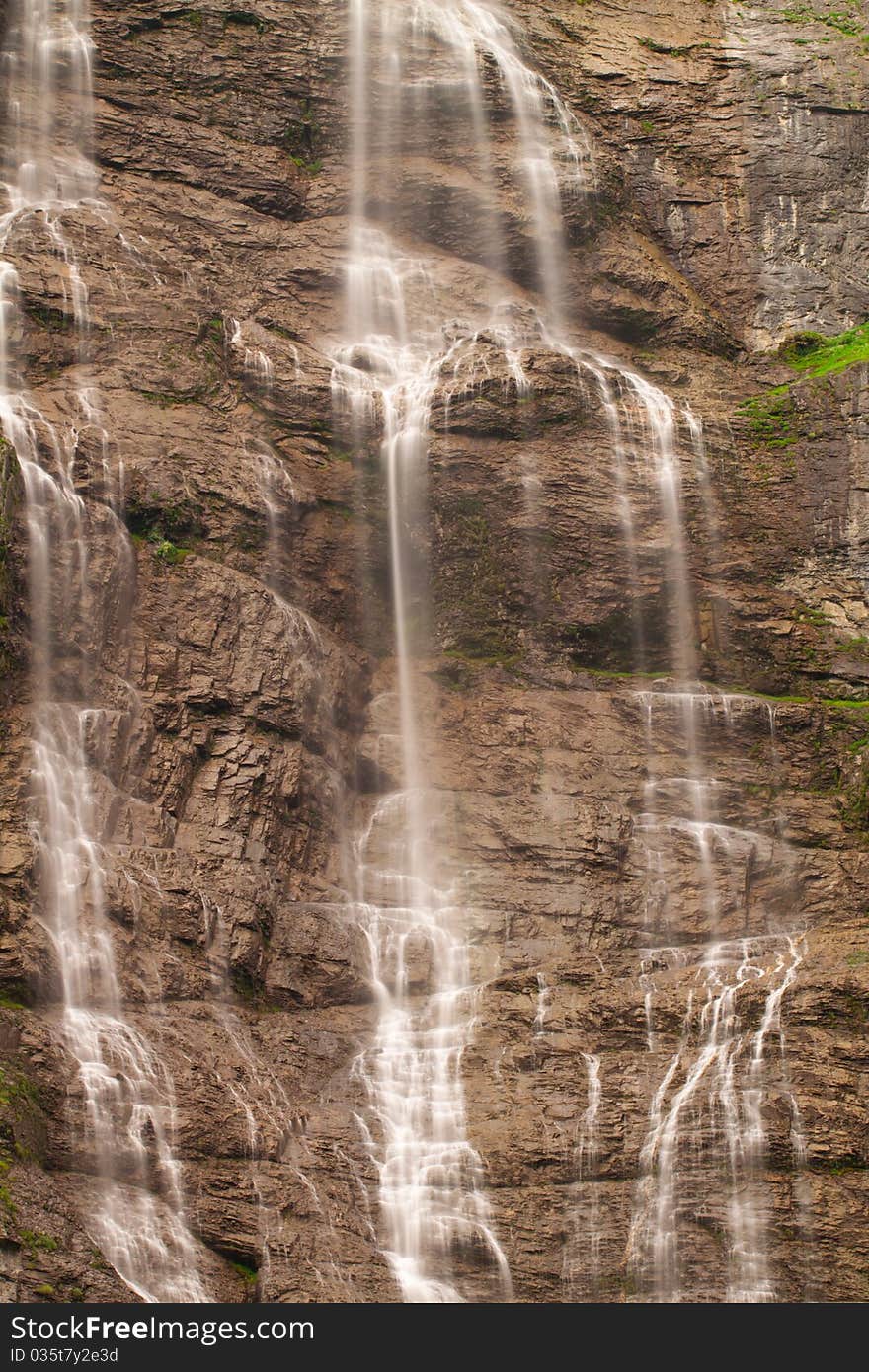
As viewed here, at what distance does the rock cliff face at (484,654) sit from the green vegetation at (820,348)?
180 millimetres

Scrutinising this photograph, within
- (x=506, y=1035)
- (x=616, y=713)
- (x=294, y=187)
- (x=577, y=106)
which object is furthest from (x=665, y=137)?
(x=506, y=1035)

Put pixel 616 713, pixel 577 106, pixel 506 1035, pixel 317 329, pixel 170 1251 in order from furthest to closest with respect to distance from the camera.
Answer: pixel 577 106, pixel 317 329, pixel 616 713, pixel 506 1035, pixel 170 1251

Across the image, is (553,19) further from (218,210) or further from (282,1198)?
(282,1198)

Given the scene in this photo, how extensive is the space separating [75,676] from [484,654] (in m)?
7.71

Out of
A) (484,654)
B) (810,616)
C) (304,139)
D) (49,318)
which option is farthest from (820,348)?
(49,318)

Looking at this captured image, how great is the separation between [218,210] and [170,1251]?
21.6m

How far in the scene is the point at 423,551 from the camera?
27.8 meters

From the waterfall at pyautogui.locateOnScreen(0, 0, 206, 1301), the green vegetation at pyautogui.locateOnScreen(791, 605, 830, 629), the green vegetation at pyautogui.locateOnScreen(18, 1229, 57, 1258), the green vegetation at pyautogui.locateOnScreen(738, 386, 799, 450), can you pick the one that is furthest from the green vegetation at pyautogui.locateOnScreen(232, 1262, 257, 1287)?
the green vegetation at pyautogui.locateOnScreen(738, 386, 799, 450)

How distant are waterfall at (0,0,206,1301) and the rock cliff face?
25 cm

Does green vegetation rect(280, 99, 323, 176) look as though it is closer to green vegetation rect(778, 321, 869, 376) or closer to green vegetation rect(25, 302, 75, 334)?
green vegetation rect(25, 302, 75, 334)

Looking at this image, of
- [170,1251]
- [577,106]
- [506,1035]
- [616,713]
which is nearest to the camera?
[170,1251]

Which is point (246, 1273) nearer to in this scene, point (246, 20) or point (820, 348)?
point (820, 348)

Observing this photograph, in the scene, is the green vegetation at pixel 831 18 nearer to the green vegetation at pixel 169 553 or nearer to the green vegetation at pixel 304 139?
the green vegetation at pixel 304 139

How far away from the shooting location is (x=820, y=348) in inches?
1276
